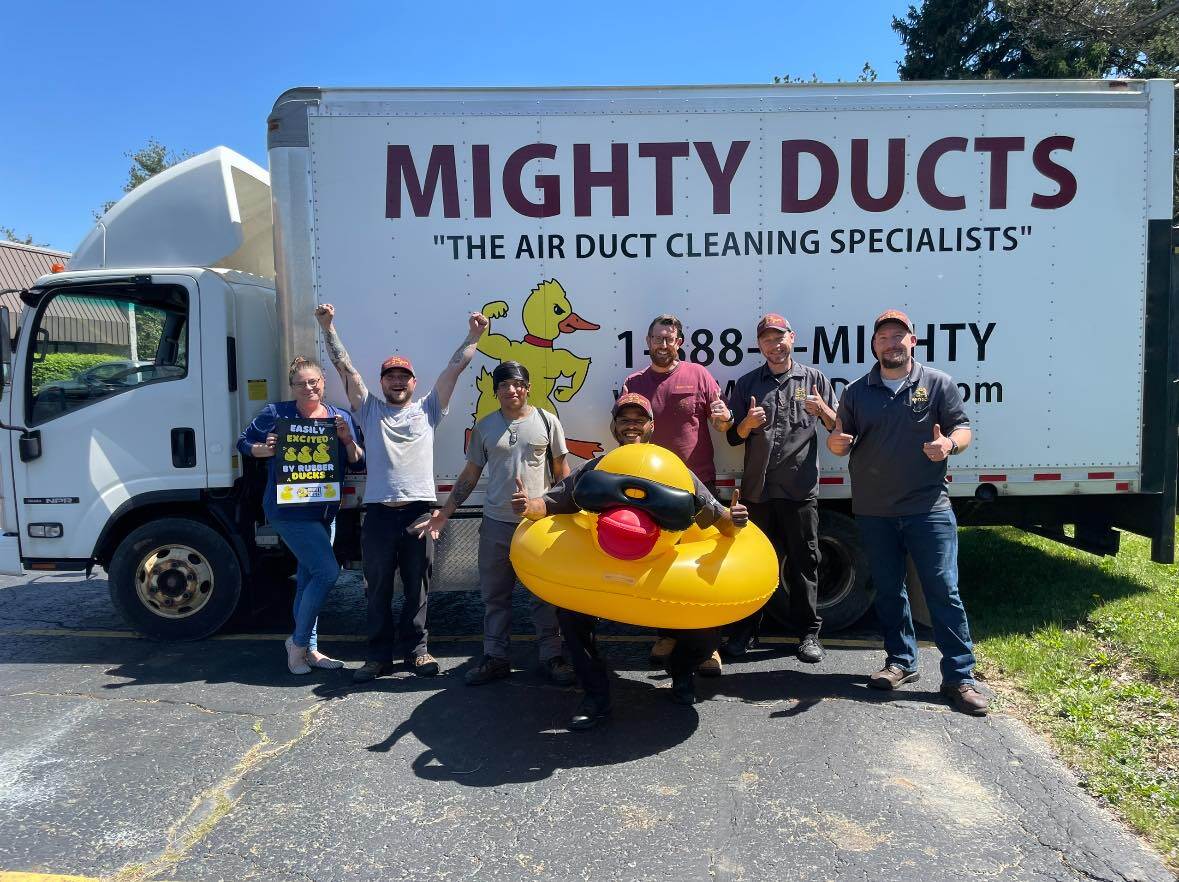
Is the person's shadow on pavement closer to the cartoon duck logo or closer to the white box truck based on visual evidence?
the white box truck

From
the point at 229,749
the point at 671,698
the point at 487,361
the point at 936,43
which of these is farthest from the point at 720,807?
the point at 936,43

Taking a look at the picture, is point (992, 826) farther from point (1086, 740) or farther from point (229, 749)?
point (229, 749)

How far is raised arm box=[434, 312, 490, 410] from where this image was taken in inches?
174

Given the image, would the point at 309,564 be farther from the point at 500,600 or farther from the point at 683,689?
the point at 683,689

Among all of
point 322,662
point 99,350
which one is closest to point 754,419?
point 322,662

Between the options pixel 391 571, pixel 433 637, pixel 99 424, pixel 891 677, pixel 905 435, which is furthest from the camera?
pixel 433 637

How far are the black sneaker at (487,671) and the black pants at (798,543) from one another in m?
1.73

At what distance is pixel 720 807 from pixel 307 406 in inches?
121

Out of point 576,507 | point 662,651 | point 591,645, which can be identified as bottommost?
point 662,651

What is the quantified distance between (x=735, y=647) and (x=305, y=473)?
9.23 ft

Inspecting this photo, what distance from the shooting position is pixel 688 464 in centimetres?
454

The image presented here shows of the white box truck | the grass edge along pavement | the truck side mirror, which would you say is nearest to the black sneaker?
the white box truck

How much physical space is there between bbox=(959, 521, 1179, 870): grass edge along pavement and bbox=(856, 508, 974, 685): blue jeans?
15.1 inches

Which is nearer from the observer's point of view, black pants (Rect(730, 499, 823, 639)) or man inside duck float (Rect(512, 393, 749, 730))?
man inside duck float (Rect(512, 393, 749, 730))
